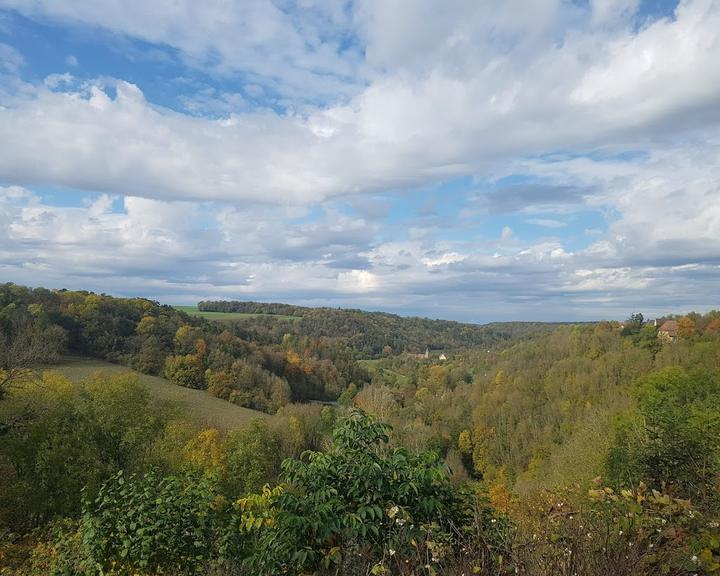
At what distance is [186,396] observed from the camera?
56.5m

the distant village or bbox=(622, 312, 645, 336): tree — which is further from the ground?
bbox=(622, 312, 645, 336): tree

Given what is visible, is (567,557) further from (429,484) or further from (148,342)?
(148,342)

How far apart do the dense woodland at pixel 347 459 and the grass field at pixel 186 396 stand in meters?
2.37

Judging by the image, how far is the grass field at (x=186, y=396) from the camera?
4975 centimetres

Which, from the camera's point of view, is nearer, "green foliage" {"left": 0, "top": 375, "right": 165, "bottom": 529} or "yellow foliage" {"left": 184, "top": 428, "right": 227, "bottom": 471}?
"green foliage" {"left": 0, "top": 375, "right": 165, "bottom": 529}

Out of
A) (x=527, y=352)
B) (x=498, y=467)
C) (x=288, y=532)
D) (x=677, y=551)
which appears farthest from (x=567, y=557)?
(x=527, y=352)

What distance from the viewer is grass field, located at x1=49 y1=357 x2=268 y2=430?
1959 inches

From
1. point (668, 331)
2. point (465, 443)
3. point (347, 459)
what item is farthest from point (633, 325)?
point (347, 459)

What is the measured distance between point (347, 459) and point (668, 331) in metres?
77.7

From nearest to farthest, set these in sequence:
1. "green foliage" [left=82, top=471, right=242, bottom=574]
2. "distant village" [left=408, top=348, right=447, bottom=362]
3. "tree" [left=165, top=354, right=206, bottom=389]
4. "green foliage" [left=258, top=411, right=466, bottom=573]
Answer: "green foliage" [left=258, top=411, right=466, bottom=573], "green foliage" [left=82, top=471, right=242, bottom=574], "tree" [left=165, top=354, right=206, bottom=389], "distant village" [left=408, top=348, right=447, bottom=362]

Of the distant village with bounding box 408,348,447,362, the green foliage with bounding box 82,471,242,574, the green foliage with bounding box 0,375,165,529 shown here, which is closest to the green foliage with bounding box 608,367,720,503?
the green foliage with bounding box 82,471,242,574

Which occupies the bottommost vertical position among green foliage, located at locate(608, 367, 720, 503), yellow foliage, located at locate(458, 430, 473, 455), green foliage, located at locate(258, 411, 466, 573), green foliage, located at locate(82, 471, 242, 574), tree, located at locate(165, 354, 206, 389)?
yellow foliage, located at locate(458, 430, 473, 455)

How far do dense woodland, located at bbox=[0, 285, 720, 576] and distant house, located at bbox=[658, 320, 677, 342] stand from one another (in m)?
1.60

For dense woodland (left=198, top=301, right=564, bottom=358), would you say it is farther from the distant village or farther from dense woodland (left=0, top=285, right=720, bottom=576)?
dense woodland (left=0, top=285, right=720, bottom=576)
